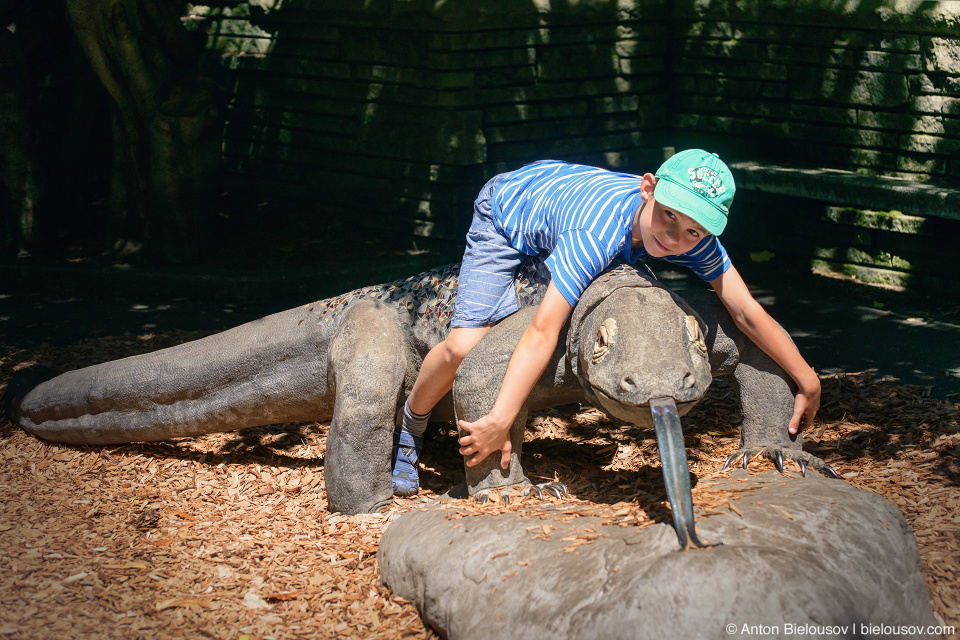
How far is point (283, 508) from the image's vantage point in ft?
14.9

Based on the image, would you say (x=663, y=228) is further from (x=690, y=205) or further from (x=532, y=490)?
(x=532, y=490)

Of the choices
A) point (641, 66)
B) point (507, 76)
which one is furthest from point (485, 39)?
point (641, 66)

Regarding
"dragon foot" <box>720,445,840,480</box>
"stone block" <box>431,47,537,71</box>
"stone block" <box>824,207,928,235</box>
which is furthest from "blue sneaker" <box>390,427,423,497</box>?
"stone block" <box>824,207,928,235</box>

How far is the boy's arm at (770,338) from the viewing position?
3768 millimetres

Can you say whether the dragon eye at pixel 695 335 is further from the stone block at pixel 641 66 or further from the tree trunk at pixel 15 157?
the tree trunk at pixel 15 157

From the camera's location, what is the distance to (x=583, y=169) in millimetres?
4168

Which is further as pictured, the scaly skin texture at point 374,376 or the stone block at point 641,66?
the stone block at point 641,66

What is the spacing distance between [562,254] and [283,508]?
2124 millimetres

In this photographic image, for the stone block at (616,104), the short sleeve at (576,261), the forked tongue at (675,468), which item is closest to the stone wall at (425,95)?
the stone block at (616,104)

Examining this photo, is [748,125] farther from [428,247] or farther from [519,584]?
[519,584]

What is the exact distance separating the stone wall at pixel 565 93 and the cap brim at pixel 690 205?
4.84m

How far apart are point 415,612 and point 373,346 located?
1388mm

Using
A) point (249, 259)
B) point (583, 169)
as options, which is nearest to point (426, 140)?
point (249, 259)

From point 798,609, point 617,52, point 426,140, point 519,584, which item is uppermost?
point 617,52
